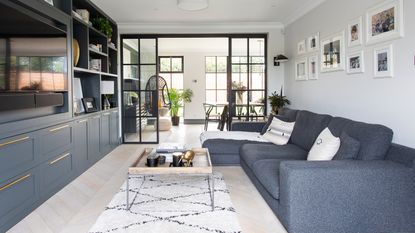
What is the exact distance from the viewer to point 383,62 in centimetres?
321

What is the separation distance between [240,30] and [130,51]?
7.84 feet

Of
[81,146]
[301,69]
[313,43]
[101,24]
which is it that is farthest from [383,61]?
[101,24]

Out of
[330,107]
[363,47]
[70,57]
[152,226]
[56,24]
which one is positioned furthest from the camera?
[330,107]

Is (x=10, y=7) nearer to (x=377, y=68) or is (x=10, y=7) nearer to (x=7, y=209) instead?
(x=7, y=209)

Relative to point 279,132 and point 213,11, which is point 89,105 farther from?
point 279,132

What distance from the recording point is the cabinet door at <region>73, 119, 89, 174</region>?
169 inches

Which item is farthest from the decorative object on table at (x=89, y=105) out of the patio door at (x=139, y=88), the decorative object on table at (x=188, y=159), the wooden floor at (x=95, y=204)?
the decorative object on table at (x=188, y=159)

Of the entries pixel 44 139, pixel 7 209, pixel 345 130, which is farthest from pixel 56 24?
pixel 345 130

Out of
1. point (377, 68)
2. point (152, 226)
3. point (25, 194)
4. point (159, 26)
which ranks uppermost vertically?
point (159, 26)

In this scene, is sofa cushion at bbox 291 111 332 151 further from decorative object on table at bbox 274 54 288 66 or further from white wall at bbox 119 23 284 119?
white wall at bbox 119 23 284 119

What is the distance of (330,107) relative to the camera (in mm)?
4488

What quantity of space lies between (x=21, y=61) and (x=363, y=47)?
3.54 metres

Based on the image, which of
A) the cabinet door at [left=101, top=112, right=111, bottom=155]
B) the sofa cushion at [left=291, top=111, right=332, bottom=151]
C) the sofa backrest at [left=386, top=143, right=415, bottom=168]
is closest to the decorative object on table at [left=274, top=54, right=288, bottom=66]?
the sofa cushion at [left=291, top=111, right=332, bottom=151]

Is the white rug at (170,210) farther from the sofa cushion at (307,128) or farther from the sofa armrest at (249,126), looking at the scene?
the sofa armrest at (249,126)
